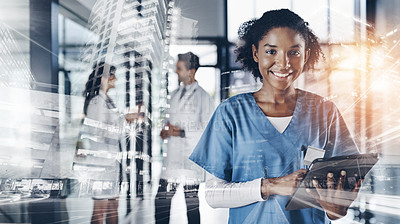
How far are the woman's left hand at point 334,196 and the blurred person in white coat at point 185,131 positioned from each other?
2.00 ft

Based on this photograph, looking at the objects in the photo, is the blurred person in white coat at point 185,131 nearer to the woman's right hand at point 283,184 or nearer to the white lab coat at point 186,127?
the white lab coat at point 186,127

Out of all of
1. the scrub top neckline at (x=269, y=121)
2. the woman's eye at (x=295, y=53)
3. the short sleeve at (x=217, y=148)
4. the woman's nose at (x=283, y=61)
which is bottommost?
the short sleeve at (x=217, y=148)

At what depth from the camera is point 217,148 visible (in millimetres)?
1716

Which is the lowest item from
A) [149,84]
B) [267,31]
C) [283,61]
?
[149,84]

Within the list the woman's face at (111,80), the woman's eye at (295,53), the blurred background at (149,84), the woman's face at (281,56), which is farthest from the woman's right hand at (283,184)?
the woman's face at (111,80)

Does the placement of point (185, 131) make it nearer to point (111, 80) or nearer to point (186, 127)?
point (186, 127)

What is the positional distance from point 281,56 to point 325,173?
2.11ft

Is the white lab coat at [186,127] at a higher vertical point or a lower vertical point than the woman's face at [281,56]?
lower


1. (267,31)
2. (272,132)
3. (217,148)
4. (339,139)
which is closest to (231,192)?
(217,148)

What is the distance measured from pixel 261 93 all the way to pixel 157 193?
784 mm

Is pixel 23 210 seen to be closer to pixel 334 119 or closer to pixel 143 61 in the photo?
pixel 143 61

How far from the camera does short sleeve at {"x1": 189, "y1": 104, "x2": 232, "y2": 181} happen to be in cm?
170

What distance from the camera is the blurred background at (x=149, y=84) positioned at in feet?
5.74

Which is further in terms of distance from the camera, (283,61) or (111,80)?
(111,80)
